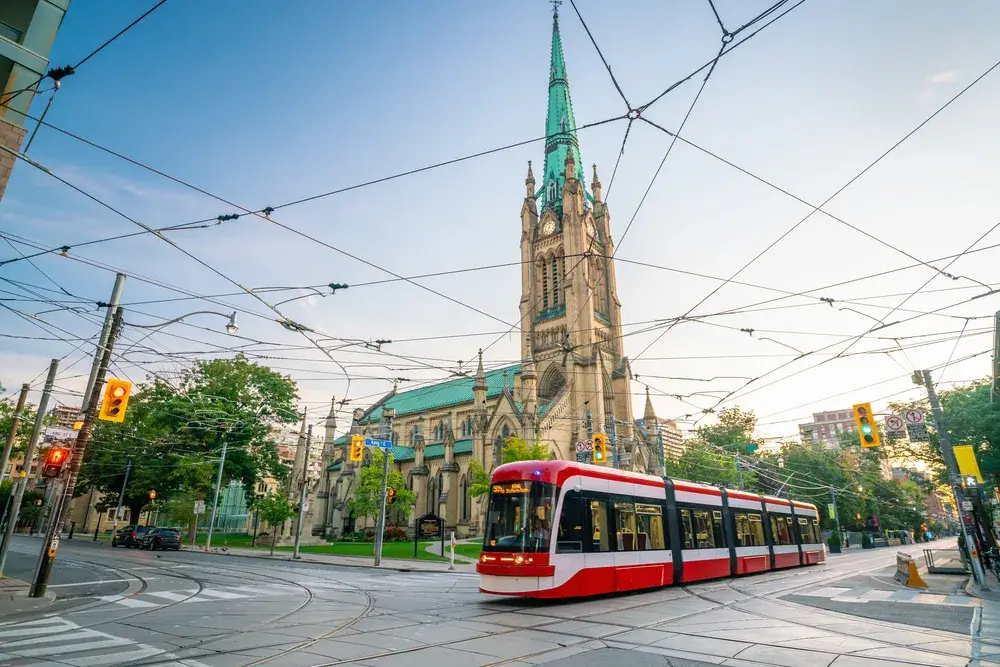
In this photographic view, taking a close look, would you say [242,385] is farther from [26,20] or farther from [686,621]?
[686,621]

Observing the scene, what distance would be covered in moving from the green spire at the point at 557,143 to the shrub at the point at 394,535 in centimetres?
3547

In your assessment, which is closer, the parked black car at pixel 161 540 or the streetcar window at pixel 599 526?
the streetcar window at pixel 599 526

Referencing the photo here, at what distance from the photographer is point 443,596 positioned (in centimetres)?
1289

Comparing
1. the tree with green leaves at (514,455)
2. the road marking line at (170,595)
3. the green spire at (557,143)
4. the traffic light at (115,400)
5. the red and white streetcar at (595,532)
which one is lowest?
the road marking line at (170,595)

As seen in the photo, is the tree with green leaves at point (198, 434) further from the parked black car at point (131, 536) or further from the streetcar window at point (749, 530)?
the streetcar window at point (749, 530)

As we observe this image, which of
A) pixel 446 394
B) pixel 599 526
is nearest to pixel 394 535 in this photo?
pixel 446 394

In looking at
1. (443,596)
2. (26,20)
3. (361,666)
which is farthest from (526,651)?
(26,20)

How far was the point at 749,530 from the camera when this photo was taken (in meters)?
19.1

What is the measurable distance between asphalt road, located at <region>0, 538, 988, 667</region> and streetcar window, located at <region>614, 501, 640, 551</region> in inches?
47.2

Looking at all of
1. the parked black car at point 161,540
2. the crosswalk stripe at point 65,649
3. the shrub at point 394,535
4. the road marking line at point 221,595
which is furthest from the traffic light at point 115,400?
the shrub at point 394,535

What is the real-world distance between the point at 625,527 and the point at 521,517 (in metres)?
A: 3.23

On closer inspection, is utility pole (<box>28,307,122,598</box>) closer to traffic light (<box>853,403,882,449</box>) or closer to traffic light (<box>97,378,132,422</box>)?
traffic light (<box>97,378,132,422</box>)

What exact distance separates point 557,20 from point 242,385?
57587 mm

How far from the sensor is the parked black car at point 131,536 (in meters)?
33.9
